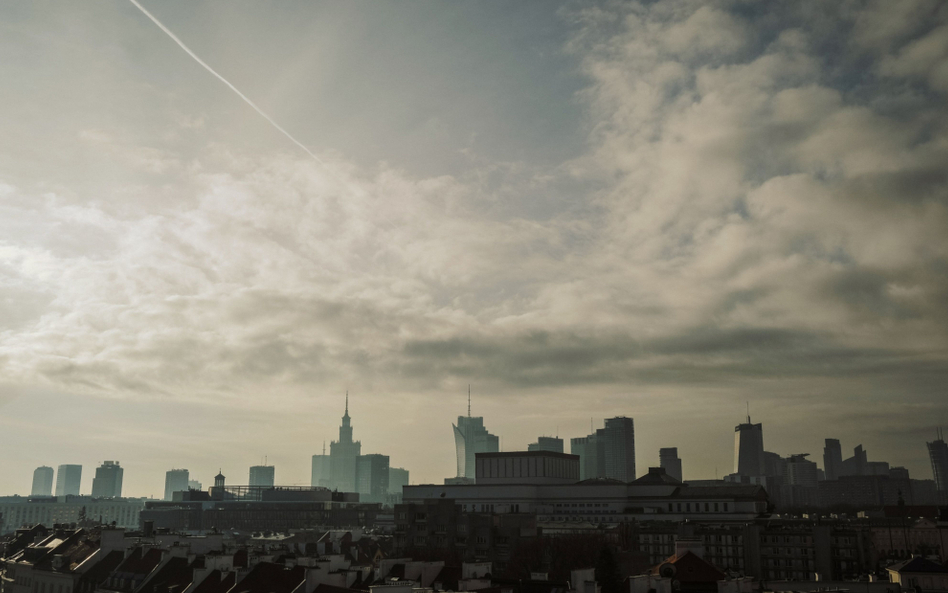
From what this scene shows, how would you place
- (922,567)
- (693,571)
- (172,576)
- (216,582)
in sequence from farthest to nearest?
(922,567), (172,576), (693,571), (216,582)

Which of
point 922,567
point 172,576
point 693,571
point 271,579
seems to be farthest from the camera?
point 922,567

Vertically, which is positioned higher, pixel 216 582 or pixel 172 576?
pixel 216 582

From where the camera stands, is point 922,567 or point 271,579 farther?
point 922,567

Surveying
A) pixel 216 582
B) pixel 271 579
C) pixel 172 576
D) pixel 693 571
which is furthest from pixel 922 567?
pixel 172 576

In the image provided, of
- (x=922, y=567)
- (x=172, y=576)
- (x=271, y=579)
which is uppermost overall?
(x=271, y=579)

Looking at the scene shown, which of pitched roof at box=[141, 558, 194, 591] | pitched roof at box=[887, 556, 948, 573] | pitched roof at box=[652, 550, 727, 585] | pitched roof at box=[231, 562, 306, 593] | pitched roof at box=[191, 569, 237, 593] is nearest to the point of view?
pitched roof at box=[231, 562, 306, 593]

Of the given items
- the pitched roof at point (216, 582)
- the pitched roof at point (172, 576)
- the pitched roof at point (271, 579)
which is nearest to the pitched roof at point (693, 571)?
the pitched roof at point (271, 579)

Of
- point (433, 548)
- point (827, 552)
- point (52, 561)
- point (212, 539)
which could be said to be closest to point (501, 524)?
point (433, 548)

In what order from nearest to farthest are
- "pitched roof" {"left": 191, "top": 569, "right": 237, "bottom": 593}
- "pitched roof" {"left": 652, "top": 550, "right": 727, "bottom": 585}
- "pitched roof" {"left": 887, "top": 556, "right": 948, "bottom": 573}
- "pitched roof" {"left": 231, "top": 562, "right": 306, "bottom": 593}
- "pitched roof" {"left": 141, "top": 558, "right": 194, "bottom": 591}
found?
"pitched roof" {"left": 231, "top": 562, "right": 306, "bottom": 593}
"pitched roof" {"left": 191, "top": 569, "right": 237, "bottom": 593}
"pitched roof" {"left": 652, "top": 550, "right": 727, "bottom": 585}
"pitched roof" {"left": 141, "top": 558, "right": 194, "bottom": 591}
"pitched roof" {"left": 887, "top": 556, "right": 948, "bottom": 573}

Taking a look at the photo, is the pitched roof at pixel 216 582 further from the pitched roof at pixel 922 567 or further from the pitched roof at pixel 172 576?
the pitched roof at pixel 922 567

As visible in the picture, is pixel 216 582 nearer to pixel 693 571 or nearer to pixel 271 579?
pixel 271 579

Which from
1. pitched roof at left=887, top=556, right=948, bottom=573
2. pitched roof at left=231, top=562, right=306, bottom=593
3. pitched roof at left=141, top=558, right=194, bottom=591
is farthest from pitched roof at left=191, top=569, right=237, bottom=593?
pitched roof at left=887, top=556, right=948, bottom=573

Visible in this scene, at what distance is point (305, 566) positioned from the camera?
85.9 metres

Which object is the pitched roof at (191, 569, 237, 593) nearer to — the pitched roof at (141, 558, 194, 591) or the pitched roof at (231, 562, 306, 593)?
the pitched roof at (231, 562, 306, 593)
